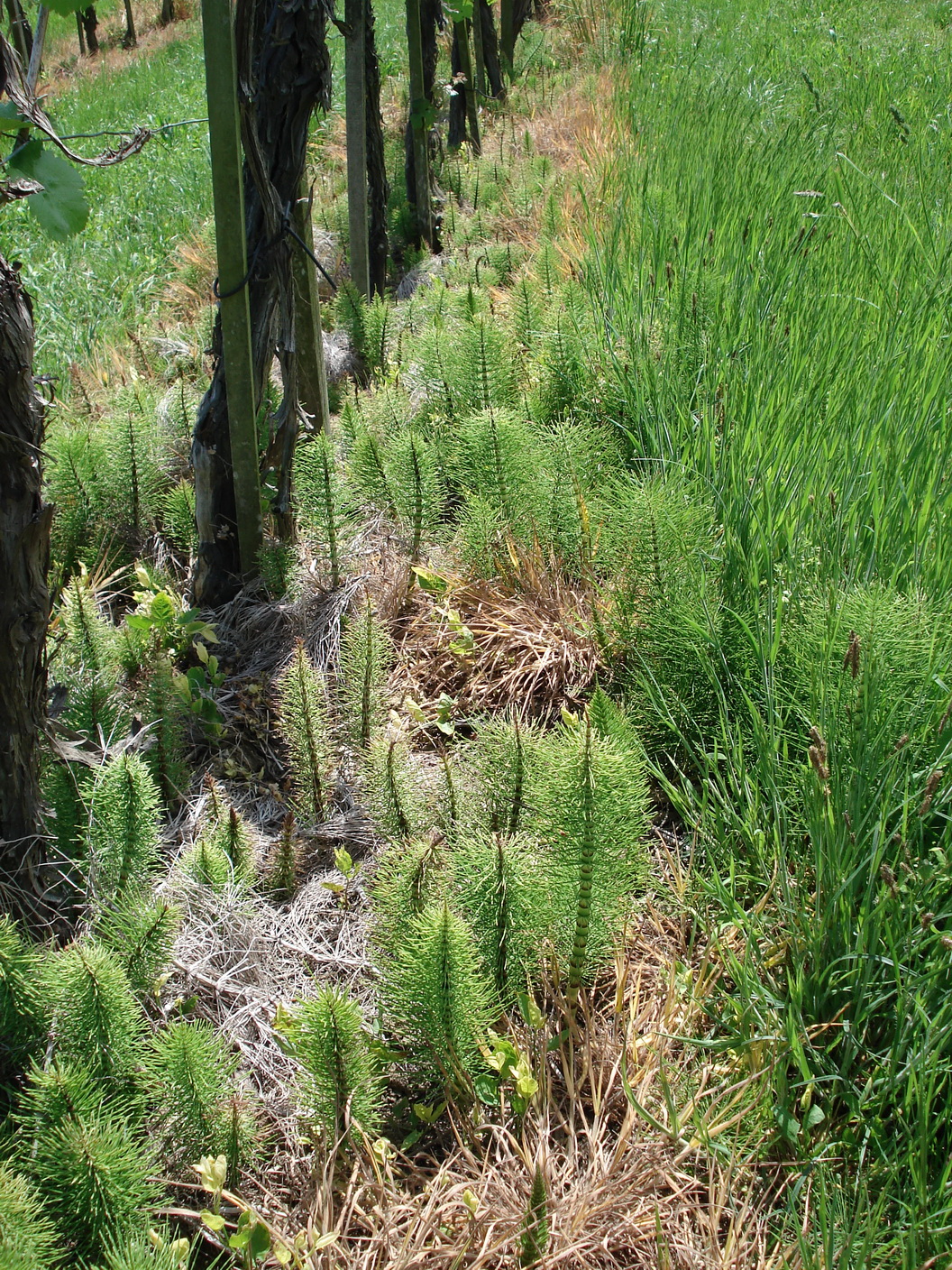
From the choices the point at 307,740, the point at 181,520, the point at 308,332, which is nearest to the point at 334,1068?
the point at 307,740

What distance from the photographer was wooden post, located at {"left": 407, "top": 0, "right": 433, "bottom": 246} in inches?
221

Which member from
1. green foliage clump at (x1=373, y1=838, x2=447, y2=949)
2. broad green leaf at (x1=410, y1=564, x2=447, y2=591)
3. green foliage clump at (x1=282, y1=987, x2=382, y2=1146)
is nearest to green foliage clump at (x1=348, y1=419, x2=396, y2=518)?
broad green leaf at (x1=410, y1=564, x2=447, y2=591)

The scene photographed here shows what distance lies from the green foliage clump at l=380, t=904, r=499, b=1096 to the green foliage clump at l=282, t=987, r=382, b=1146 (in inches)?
3.6

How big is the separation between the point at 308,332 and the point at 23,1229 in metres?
2.81

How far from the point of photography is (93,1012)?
4.99 ft

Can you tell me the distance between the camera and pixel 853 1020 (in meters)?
1.50

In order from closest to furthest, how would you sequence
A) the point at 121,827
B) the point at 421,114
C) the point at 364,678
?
the point at 121,827 < the point at 364,678 < the point at 421,114

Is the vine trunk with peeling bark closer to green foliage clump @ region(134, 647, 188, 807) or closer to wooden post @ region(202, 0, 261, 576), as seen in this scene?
green foliage clump @ region(134, 647, 188, 807)

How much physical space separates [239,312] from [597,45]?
10.0 m

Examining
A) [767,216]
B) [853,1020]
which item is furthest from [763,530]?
[767,216]

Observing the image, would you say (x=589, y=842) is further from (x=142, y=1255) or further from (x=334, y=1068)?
(x=142, y=1255)

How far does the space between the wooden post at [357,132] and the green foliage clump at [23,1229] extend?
14.1ft

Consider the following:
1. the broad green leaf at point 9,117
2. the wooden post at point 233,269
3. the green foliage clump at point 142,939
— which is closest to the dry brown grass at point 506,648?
the wooden post at point 233,269

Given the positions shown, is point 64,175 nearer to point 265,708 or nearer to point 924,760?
point 265,708
